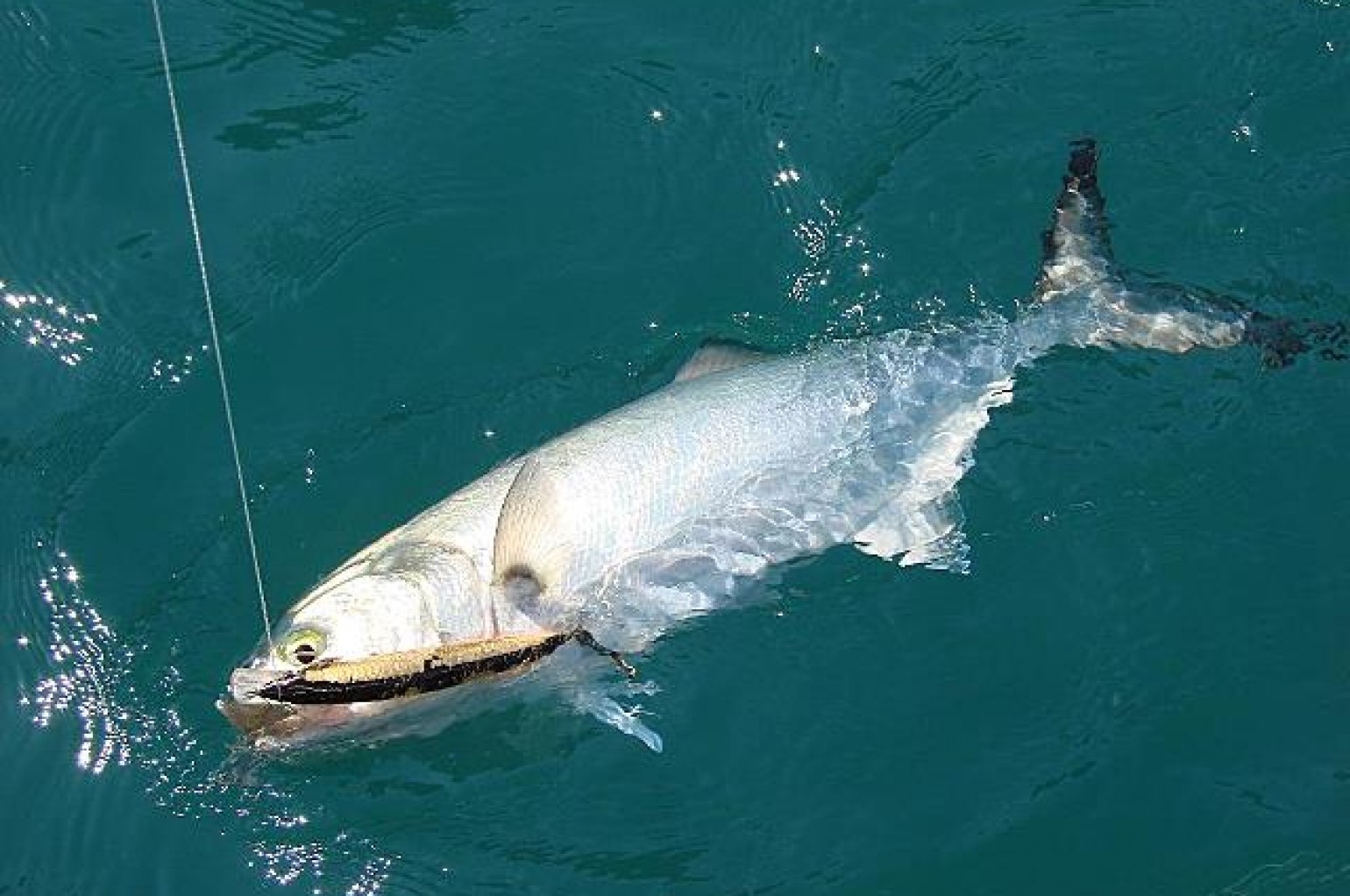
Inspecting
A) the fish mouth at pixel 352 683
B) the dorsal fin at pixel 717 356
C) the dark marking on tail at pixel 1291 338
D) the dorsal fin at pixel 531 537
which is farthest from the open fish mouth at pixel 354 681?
the dark marking on tail at pixel 1291 338

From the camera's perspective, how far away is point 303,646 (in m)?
4.86

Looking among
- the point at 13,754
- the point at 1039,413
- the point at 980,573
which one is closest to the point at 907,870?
the point at 980,573

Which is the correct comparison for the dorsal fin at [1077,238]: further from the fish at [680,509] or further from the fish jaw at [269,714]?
the fish jaw at [269,714]

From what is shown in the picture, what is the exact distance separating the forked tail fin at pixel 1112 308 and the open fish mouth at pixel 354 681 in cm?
261

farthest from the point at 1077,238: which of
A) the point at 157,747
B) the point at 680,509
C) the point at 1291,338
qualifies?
the point at 157,747

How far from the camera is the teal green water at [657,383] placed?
5.42 meters

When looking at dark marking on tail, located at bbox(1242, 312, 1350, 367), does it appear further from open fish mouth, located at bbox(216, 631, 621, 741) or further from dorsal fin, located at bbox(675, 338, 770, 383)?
open fish mouth, located at bbox(216, 631, 621, 741)

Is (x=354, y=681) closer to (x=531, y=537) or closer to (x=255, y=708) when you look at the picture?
(x=255, y=708)

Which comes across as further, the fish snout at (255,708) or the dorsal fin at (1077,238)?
the dorsal fin at (1077,238)

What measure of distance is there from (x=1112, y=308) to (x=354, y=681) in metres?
3.54

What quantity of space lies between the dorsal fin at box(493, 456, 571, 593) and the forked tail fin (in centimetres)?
225

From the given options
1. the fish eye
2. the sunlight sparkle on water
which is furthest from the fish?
the sunlight sparkle on water

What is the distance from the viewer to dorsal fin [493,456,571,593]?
17.3ft

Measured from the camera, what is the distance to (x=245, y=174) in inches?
286
